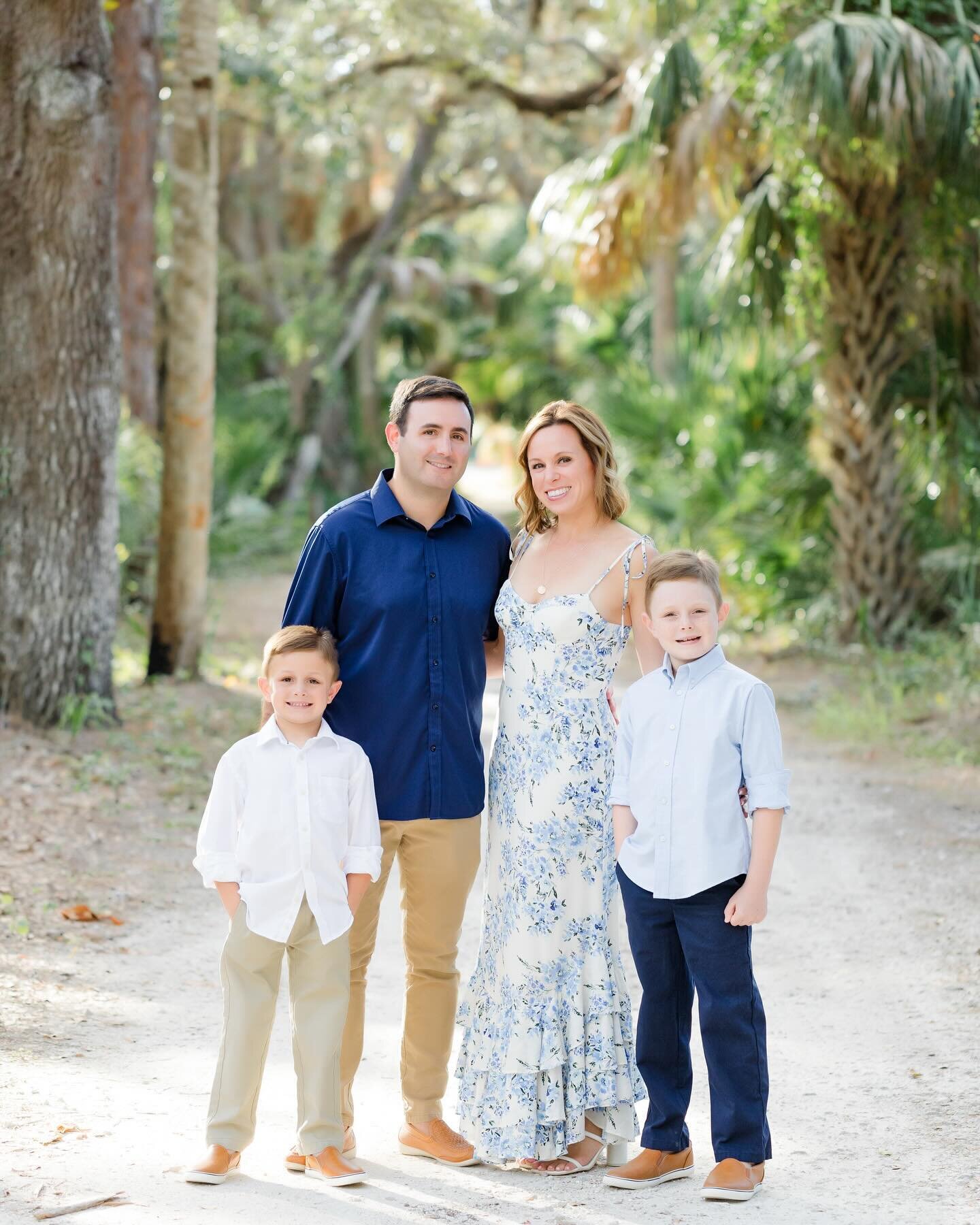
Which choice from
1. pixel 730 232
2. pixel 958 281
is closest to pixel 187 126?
pixel 730 232

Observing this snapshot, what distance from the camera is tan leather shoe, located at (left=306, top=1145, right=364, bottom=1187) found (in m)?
3.57

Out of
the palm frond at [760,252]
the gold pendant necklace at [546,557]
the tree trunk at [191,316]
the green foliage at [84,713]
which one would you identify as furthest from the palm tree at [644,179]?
the gold pendant necklace at [546,557]

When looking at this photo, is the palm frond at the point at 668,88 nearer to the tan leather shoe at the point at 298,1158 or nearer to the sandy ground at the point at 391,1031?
the sandy ground at the point at 391,1031

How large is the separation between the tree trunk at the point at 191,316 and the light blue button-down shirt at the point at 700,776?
21.3ft

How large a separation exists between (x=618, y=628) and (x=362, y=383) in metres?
19.8

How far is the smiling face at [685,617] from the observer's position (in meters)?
3.57

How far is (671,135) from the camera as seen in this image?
11.1 m

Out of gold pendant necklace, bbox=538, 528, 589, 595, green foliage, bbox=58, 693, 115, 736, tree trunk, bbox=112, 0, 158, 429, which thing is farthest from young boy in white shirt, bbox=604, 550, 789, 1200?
tree trunk, bbox=112, 0, 158, 429

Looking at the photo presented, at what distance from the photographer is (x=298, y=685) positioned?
3.62 meters

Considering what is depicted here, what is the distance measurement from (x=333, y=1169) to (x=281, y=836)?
82cm

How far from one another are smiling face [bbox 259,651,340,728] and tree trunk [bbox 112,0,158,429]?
7548 mm

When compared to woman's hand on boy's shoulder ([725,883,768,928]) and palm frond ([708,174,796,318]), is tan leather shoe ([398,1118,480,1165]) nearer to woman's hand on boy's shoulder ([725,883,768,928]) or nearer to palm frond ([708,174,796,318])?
woman's hand on boy's shoulder ([725,883,768,928])

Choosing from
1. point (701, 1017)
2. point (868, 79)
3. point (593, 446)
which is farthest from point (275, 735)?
point (868, 79)

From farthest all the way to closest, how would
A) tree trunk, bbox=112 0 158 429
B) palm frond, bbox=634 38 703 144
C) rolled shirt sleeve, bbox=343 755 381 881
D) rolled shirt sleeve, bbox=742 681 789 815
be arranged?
1. tree trunk, bbox=112 0 158 429
2. palm frond, bbox=634 38 703 144
3. rolled shirt sleeve, bbox=343 755 381 881
4. rolled shirt sleeve, bbox=742 681 789 815
